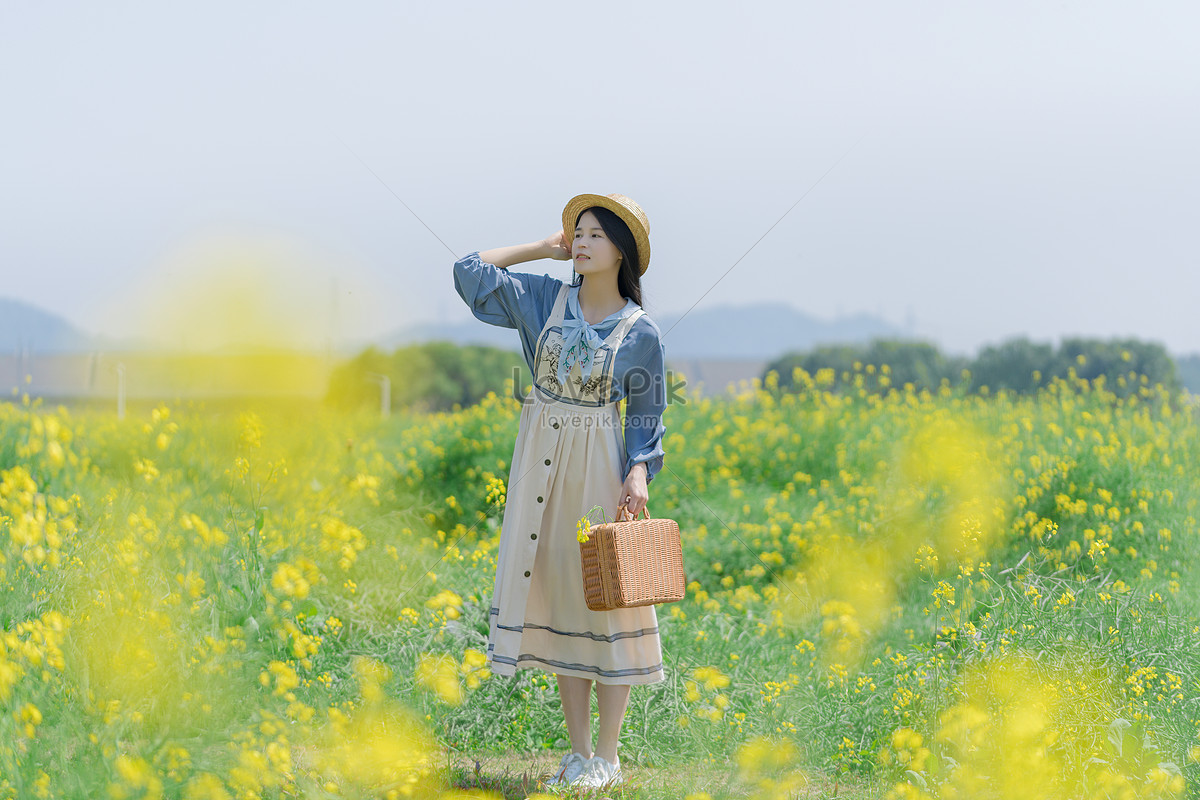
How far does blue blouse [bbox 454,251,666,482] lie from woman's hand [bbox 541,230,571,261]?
109 millimetres

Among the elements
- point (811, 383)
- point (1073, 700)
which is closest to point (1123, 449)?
point (811, 383)

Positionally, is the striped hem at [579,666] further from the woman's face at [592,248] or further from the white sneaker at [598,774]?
the woman's face at [592,248]

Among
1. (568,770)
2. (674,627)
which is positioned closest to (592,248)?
(568,770)

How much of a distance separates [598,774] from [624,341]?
123 cm

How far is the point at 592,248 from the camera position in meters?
2.89

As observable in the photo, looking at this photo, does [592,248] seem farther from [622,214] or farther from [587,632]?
[587,632]

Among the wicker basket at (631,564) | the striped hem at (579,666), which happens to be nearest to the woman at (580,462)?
the striped hem at (579,666)

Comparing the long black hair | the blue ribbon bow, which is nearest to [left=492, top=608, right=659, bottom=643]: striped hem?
the blue ribbon bow

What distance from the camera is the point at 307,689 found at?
2.99m

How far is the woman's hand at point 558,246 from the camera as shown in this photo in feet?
9.85

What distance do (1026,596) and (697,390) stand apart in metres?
4.36

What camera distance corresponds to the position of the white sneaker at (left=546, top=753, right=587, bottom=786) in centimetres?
283

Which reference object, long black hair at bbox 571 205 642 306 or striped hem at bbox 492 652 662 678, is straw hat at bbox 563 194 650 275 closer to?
long black hair at bbox 571 205 642 306

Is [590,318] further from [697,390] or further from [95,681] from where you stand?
[697,390]
